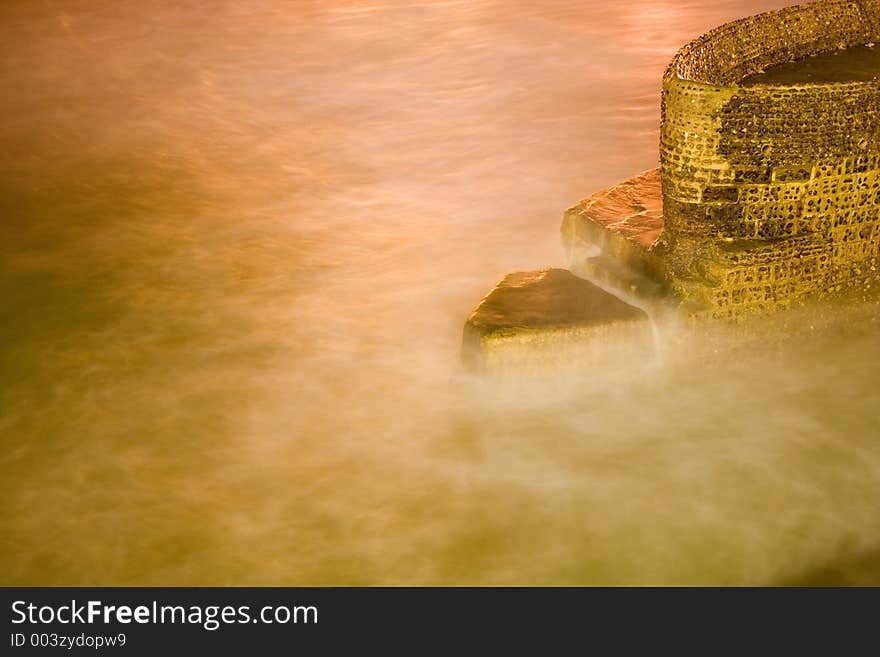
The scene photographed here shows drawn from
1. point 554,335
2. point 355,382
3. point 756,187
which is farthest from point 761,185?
point 355,382

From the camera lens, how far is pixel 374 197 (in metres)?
6.48

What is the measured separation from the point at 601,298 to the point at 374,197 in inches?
98.7

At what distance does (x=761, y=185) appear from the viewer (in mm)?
3980

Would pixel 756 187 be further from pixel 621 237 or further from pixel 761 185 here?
pixel 621 237

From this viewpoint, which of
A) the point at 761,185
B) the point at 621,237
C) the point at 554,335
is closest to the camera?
the point at 761,185

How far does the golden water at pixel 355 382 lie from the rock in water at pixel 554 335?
9 cm

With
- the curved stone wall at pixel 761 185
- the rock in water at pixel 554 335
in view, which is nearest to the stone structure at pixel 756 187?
the curved stone wall at pixel 761 185

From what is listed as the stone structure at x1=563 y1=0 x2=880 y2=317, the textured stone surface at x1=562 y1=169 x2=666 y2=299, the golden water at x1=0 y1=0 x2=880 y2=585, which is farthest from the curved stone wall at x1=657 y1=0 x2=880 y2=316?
the golden water at x1=0 y1=0 x2=880 y2=585

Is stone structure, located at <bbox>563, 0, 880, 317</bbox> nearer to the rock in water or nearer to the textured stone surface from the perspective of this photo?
the textured stone surface

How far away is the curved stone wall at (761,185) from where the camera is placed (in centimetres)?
384

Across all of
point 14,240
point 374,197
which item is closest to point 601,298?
point 374,197

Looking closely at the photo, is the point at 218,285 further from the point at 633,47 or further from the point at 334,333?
the point at 633,47

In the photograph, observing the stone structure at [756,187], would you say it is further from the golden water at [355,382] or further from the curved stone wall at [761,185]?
the golden water at [355,382]

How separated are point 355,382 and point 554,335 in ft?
3.05
